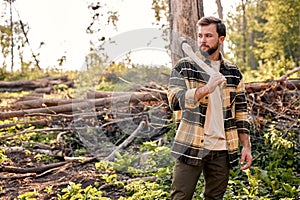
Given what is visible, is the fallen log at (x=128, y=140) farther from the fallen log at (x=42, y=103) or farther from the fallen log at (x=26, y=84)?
the fallen log at (x=26, y=84)

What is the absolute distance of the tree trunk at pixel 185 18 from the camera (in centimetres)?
500

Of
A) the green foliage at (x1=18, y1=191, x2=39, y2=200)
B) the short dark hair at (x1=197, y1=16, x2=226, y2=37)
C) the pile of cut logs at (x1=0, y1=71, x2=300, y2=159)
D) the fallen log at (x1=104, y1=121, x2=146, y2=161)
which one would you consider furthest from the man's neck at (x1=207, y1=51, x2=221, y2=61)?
the fallen log at (x1=104, y1=121, x2=146, y2=161)

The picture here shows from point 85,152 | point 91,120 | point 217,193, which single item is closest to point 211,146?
point 217,193

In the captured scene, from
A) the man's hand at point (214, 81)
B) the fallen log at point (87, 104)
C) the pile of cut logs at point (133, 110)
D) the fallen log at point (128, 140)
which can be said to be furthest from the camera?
the fallen log at point (87, 104)

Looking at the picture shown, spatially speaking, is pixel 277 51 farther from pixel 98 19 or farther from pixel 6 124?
pixel 6 124

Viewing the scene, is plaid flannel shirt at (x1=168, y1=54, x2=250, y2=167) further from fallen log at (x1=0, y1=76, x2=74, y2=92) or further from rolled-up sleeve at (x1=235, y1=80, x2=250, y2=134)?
fallen log at (x1=0, y1=76, x2=74, y2=92)

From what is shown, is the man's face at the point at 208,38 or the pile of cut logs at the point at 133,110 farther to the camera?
the pile of cut logs at the point at 133,110

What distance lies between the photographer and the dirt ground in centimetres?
450

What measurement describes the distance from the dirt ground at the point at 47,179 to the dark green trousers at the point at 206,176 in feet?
4.69

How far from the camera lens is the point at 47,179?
5.11 meters

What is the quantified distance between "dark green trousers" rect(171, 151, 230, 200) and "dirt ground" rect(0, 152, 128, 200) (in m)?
1.43

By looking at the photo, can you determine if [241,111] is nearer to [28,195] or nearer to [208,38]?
[208,38]

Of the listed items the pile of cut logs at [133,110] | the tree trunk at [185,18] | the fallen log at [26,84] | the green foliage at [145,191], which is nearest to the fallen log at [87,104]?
the pile of cut logs at [133,110]

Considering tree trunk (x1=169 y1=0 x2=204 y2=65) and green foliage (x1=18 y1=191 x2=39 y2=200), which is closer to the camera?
green foliage (x1=18 y1=191 x2=39 y2=200)
